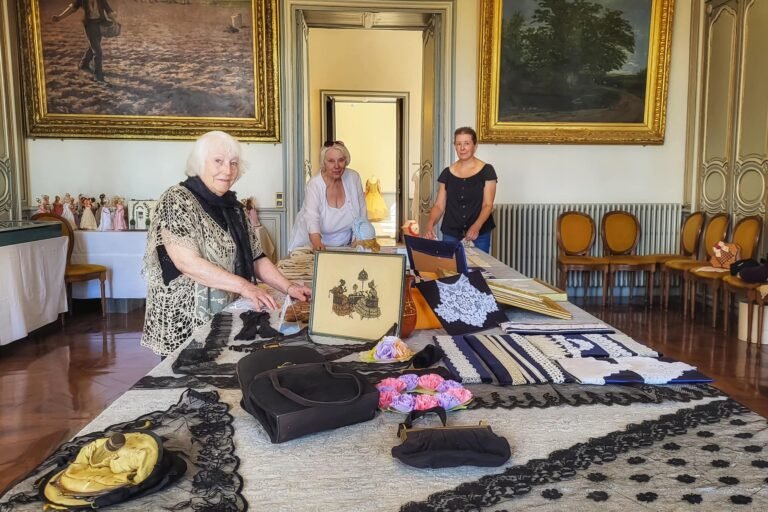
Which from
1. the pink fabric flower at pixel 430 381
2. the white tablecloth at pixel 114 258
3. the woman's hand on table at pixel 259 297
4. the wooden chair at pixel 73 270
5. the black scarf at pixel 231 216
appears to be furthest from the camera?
the white tablecloth at pixel 114 258

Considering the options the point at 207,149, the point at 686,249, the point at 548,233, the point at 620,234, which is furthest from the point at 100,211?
the point at 686,249

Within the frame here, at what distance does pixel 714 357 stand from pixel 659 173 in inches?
128

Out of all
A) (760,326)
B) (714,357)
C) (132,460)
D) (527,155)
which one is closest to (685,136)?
(527,155)

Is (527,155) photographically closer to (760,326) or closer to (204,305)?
(760,326)

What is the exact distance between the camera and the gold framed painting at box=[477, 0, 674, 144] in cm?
700

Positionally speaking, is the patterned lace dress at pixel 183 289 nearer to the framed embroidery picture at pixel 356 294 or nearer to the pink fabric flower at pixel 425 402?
the framed embroidery picture at pixel 356 294

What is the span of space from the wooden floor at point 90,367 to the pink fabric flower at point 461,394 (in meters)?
2.28

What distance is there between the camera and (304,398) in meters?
1.23

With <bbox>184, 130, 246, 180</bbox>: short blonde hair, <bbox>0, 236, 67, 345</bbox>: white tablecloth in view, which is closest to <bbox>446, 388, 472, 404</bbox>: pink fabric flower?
<bbox>184, 130, 246, 180</bbox>: short blonde hair

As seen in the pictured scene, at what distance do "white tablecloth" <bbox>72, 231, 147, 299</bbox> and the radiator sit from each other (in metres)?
4.02

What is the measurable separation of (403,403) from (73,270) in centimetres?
567

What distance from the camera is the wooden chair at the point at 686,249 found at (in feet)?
22.2

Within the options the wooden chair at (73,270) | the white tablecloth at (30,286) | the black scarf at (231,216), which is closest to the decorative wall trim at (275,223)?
the wooden chair at (73,270)

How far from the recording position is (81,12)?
668 cm
